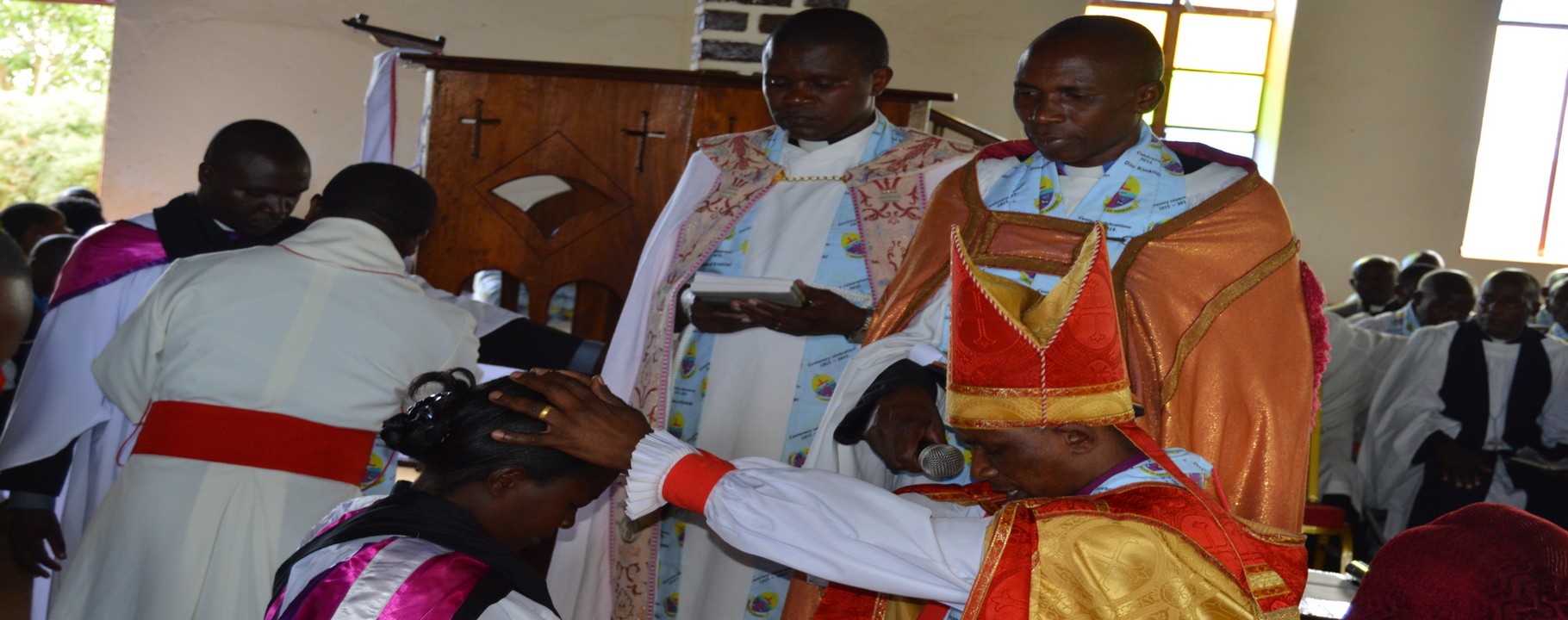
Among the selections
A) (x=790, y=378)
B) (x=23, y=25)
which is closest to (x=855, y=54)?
(x=790, y=378)

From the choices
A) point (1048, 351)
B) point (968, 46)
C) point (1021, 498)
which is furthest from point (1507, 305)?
point (1048, 351)

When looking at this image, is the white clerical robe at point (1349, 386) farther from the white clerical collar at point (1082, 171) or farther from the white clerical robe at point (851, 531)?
the white clerical robe at point (851, 531)

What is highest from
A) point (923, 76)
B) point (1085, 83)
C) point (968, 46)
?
point (968, 46)

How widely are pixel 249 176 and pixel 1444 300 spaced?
6.32 metres

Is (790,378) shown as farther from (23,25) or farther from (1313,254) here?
(23,25)

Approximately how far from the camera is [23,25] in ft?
42.5

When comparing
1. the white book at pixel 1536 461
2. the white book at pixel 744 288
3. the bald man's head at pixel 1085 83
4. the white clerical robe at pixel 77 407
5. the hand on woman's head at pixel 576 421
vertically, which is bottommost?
the white book at pixel 1536 461

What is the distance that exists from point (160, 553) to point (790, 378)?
148 centimetres

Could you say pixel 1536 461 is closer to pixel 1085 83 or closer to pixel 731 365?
pixel 731 365

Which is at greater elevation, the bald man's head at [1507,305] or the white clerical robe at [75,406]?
the bald man's head at [1507,305]

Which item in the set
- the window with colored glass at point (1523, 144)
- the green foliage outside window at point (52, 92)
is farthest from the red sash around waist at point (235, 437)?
the green foliage outside window at point (52, 92)

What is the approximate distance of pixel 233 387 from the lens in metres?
2.70

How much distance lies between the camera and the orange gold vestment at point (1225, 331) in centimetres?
237

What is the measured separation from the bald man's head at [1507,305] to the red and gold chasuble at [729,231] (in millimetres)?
4417
